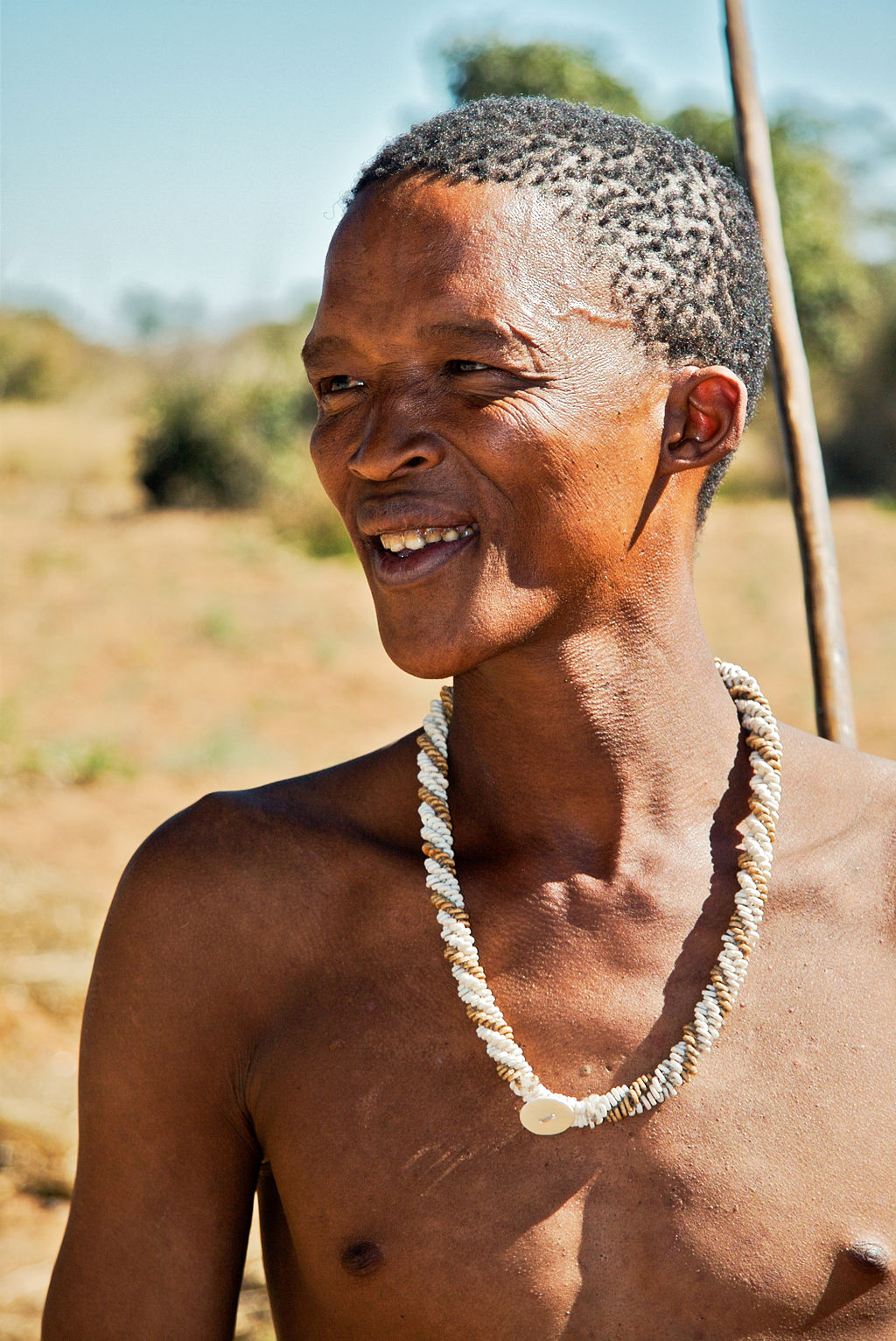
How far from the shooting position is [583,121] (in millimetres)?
1923

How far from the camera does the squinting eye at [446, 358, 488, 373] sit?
1.73m

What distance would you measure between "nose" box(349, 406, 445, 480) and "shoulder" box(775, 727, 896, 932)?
77 centimetres

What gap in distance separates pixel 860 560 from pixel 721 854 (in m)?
11.8

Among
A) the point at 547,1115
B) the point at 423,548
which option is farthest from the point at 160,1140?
the point at 423,548

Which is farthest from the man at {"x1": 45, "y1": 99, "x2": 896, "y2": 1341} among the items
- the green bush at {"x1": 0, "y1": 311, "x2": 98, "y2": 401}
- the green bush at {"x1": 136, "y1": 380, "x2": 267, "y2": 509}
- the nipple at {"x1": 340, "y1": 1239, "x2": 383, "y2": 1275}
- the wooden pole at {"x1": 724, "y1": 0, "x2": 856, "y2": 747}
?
the green bush at {"x1": 0, "y1": 311, "x2": 98, "y2": 401}

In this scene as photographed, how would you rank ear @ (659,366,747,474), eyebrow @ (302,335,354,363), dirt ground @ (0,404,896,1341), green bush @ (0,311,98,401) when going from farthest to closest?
1. green bush @ (0,311,98,401)
2. dirt ground @ (0,404,896,1341)
3. ear @ (659,366,747,474)
4. eyebrow @ (302,335,354,363)

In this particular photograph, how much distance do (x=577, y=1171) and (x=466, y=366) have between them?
107cm

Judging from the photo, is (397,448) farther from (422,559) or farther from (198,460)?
(198,460)

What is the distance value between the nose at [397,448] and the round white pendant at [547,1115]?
0.85 m

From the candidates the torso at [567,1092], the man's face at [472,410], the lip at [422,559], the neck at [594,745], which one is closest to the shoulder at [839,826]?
the torso at [567,1092]

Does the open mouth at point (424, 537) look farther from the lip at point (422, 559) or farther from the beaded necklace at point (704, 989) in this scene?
the beaded necklace at point (704, 989)

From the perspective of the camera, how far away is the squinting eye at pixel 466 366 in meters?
1.73

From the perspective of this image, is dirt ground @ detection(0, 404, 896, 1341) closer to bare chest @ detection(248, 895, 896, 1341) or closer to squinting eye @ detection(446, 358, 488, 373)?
bare chest @ detection(248, 895, 896, 1341)

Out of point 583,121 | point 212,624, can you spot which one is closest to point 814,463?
point 583,121
